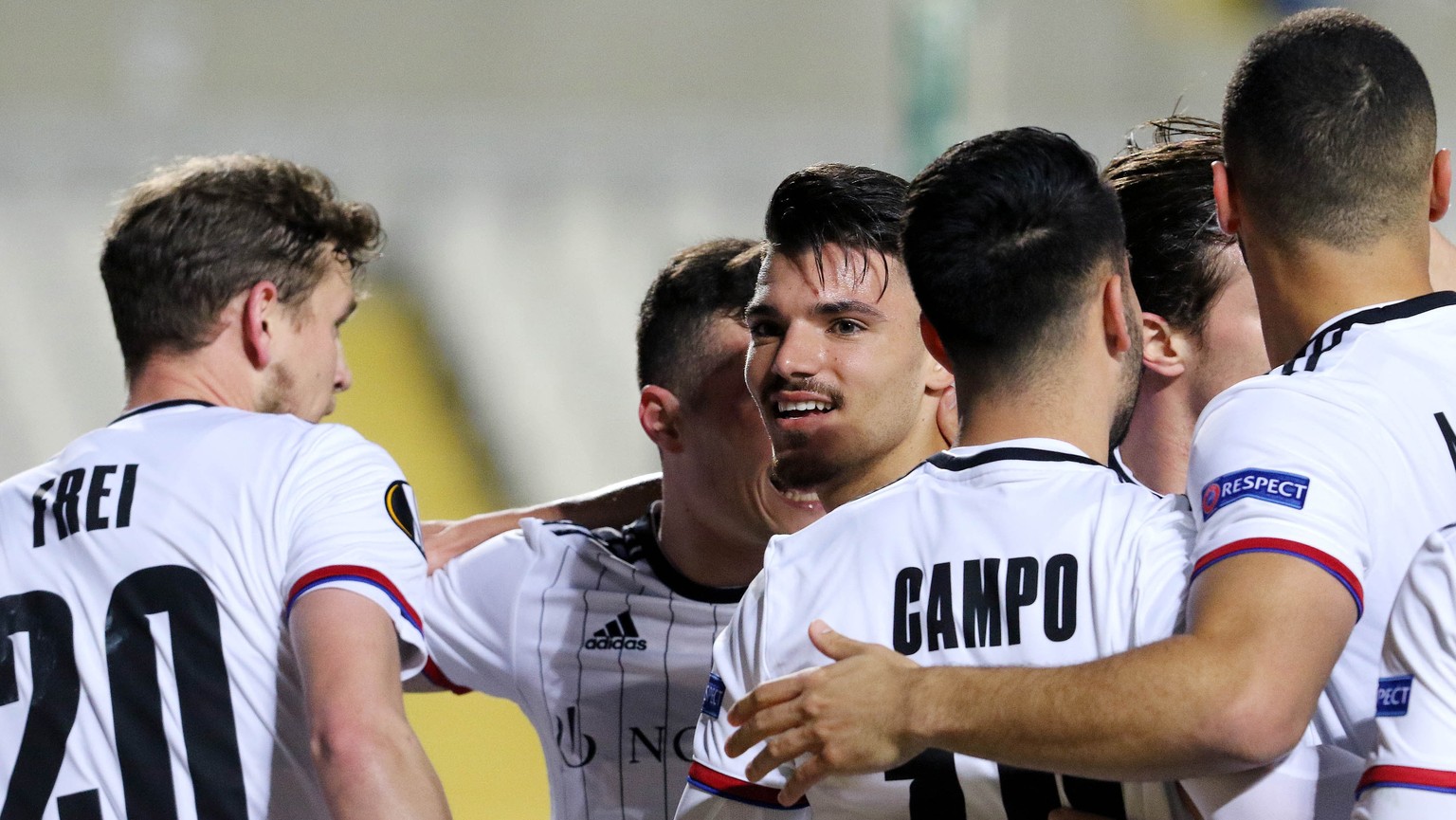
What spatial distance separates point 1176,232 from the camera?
3000 millimetres

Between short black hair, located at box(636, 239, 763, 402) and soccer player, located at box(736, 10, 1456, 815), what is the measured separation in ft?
4.57

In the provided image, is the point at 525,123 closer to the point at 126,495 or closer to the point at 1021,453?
the point at 126,495

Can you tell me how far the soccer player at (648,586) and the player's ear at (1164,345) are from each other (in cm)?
81

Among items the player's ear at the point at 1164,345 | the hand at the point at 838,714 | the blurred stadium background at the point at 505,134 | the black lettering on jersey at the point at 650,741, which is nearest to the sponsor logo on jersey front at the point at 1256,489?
the hand at the point at 838,714

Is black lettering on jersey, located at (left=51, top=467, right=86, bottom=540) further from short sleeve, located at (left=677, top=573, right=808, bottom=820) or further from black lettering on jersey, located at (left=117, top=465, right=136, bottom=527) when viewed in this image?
short sleeve, located at (left=677, top=573, right=808, bottom=820)

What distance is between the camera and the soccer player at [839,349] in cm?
267

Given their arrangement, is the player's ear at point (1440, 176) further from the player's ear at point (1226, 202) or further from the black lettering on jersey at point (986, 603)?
the black lettering on jersey at point (986, 603)

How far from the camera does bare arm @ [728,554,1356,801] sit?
172 cm

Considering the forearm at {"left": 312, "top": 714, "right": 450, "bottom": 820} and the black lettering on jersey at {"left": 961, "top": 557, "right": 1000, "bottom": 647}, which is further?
the forearm at {"left": 312, "top": 714, "right": 450, "bottom": 820}

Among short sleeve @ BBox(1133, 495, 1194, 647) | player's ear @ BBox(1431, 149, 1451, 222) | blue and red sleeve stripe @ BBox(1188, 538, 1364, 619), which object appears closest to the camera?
blue and red sleeve stripe @ BBox(1188, 538, 1364, 619)

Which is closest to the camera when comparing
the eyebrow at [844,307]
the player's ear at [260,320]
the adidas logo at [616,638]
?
the eyebrow at [844,307]

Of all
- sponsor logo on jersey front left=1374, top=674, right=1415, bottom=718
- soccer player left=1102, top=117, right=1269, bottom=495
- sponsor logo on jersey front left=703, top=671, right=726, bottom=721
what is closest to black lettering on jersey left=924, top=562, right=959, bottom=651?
sponsor logo on jersey front left=703, top=671, right=726, bottom=721

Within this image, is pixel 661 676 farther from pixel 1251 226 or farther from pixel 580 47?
pixel 580 47

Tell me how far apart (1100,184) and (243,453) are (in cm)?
151
